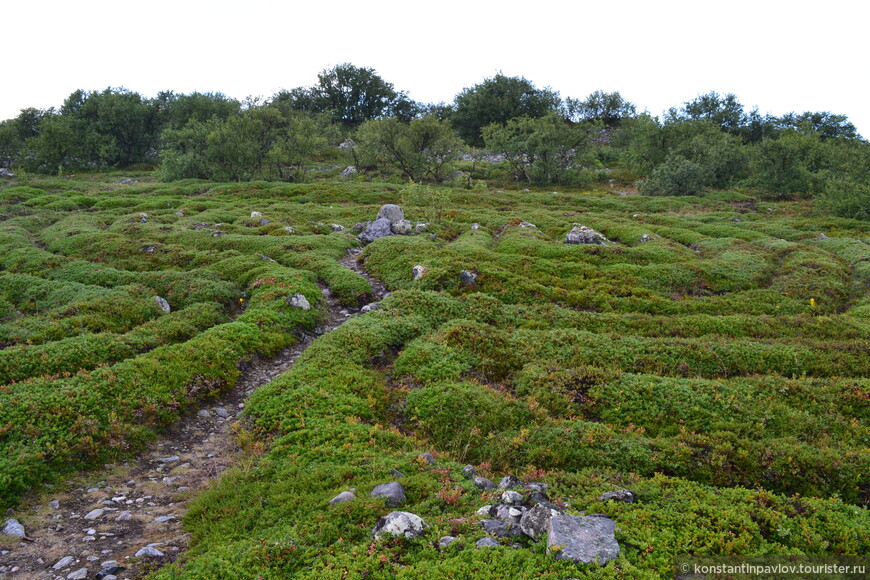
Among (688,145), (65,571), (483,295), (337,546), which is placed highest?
(688,145)

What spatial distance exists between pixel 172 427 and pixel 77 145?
9876cm

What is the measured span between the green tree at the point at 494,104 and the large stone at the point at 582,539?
101341 millimetres

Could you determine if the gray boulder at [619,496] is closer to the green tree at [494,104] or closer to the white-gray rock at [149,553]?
the white-gray rock at [149,553]

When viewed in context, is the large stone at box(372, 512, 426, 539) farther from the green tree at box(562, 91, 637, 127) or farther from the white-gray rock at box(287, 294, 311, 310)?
the green tree at box(562, 91, 637, 127)

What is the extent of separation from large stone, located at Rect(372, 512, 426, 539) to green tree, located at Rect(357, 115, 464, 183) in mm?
59613

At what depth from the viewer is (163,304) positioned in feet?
70.5

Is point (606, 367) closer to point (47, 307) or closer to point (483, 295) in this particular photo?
point (483, 295)

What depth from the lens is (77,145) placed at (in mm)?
87062

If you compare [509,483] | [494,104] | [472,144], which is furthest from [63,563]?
[494,104]

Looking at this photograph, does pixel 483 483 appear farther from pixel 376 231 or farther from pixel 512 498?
pixel 376 231

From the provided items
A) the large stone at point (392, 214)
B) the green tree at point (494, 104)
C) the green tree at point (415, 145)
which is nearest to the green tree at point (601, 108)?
the green tree at point (494, 104)

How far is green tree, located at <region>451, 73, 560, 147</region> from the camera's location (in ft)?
339

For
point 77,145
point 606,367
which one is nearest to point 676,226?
point 606,367

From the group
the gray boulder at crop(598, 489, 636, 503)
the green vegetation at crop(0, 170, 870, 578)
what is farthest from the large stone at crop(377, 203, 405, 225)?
the gray boulder at crop(598, 489, 636, 503)
